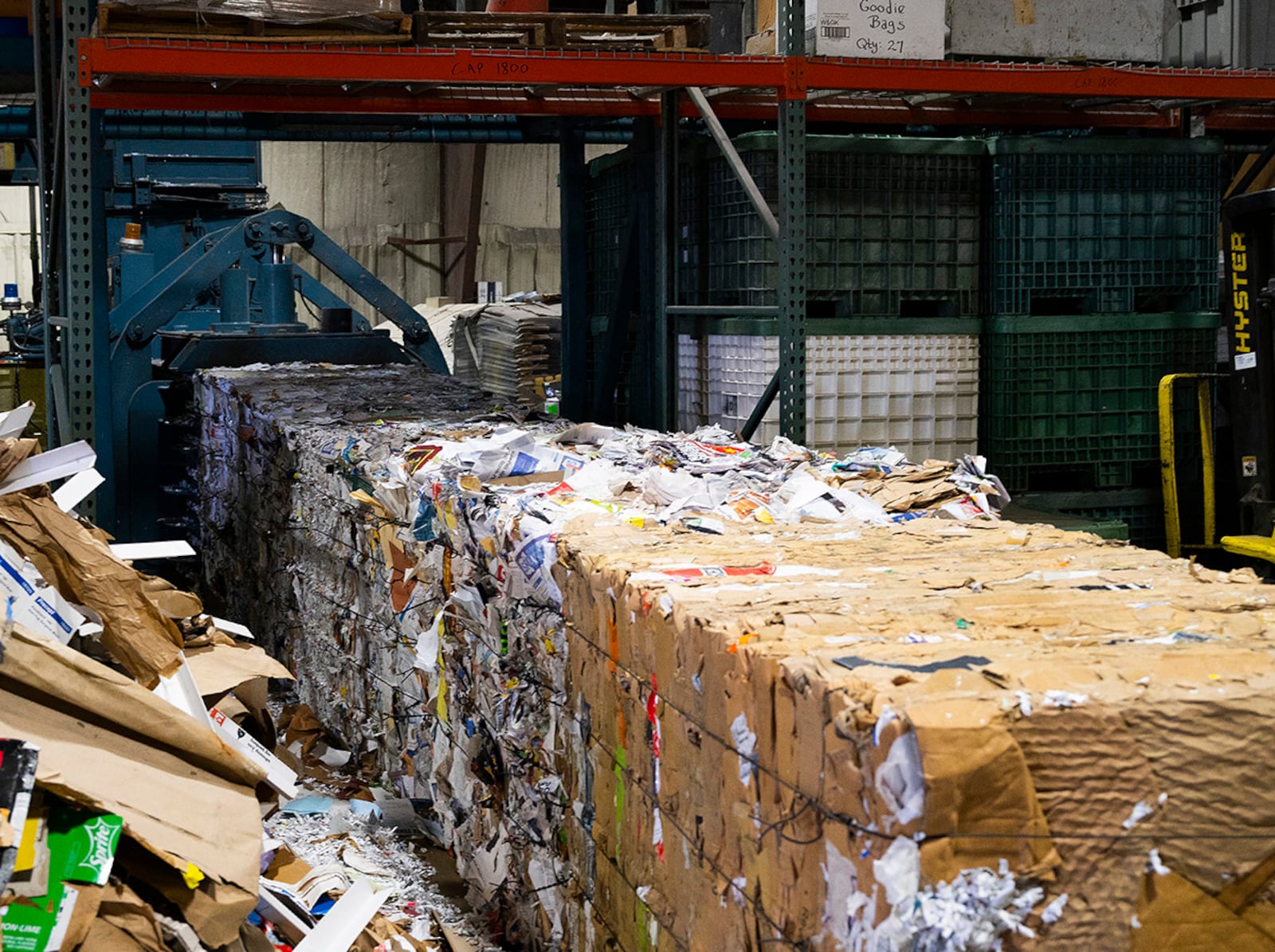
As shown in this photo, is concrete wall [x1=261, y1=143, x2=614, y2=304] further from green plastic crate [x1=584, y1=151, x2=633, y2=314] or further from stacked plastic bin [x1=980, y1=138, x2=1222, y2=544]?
stacked plastic bin [x1=980, y1=138, x2=1222, y2=544]

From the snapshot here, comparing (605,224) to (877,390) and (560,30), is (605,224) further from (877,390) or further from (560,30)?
(560,30)

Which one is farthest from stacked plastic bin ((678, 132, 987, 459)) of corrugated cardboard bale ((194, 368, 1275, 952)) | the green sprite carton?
the green sprite carton

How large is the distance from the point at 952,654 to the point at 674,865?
0.76 meters

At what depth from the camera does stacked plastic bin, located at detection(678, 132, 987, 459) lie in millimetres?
6348

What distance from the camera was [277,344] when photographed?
8797mm

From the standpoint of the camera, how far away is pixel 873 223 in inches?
253

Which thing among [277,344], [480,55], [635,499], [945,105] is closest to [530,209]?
[277,344]

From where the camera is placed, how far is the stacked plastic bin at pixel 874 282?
6.35 m

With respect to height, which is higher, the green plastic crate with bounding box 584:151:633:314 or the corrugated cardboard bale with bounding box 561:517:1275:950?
the green plastic crate with bounding box 584:151:633:314

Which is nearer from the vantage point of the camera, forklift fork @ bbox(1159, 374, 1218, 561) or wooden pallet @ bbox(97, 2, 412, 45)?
wooden pallet @ bbox(97, 2, 412, 45)

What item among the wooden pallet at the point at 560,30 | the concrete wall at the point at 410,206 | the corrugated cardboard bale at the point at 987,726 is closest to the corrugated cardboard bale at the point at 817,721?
the corrugated cardboard bale at the point at 987,726

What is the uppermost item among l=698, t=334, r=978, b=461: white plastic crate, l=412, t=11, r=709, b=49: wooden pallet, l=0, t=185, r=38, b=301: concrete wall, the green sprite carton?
l=0, t=185, r=38, b=301: concrete wall

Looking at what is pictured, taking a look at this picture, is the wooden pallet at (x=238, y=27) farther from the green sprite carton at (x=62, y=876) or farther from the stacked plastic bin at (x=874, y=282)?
the green sprite carton at (x=62, y=876)

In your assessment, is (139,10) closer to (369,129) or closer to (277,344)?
(369,129)
